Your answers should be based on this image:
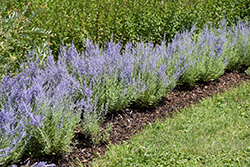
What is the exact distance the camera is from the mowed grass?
3.19m

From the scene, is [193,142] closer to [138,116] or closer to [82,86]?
[138,116]

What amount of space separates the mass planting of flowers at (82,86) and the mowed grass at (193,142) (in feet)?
1.59

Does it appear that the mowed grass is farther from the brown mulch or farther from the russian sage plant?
the russian sage plant

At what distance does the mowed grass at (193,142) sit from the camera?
319 cm

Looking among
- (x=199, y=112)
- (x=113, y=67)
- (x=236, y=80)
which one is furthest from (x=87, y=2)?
(x=236, y=80)

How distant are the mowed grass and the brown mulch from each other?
5.2 inches

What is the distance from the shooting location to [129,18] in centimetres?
583

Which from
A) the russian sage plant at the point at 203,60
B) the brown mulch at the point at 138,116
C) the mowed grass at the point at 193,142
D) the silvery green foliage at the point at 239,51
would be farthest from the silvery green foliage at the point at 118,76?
the silvery green foliage at the point at 239,51

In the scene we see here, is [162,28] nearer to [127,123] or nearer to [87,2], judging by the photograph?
[87,2]

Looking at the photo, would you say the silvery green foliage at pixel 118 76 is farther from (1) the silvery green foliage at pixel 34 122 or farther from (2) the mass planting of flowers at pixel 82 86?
(1) the silvery green foliage at pixel 34 122

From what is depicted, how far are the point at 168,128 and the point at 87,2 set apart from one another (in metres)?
3.37

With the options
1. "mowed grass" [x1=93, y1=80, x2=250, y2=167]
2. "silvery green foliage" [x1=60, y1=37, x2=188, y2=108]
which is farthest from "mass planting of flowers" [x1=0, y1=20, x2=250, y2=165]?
"mowed grass" [x1=93, y1=80, x2=250, y2=167]

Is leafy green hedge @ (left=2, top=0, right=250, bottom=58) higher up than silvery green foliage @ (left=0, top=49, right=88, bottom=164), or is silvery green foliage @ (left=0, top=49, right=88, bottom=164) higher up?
leafy green hedge @ (left=2, top=0, right=250, bottom=58)

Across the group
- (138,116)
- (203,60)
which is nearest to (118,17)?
(203,60)
